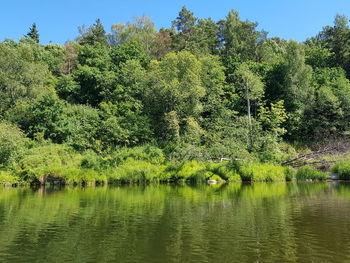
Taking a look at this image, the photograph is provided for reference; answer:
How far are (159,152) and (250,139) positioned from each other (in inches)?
437

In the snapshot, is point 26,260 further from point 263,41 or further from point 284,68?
point 263,41

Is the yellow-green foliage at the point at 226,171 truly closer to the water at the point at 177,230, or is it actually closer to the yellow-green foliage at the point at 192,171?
the yellow-green foliage at the point at 192,171

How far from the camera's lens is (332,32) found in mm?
63281

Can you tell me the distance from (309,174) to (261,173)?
5.13m

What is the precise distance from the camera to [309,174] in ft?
114

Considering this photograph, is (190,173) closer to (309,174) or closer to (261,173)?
(261,173)

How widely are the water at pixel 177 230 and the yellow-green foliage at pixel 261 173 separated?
12.9 metres

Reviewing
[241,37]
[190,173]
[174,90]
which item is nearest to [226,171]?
[190,173]

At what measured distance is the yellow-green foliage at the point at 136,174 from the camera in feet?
112

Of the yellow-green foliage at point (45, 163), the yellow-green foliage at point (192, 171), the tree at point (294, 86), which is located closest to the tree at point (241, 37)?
the tree at point (294, 86)

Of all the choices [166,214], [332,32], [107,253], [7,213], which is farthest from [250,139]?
[332,32]

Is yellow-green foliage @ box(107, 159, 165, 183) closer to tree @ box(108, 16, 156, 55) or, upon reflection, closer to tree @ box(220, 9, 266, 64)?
tree @ box(220, 9, 266, 64)

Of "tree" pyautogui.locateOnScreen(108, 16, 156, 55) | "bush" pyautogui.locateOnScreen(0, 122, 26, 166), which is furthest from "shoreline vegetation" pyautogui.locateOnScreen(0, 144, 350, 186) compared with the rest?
"tree" pyautogui.locateOnScreen(108, 16, 156, 55)

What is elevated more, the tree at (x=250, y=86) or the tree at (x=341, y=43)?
the tree at (x=341, y=43)
